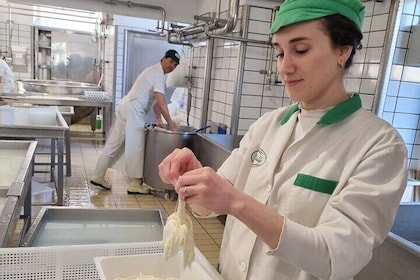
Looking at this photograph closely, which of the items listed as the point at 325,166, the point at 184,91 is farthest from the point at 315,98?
the point at 184,91

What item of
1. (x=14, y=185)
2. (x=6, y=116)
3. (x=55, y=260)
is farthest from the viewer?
(x=6, y=116)

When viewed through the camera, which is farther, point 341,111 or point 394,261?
point 394,261

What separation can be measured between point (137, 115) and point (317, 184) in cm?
305

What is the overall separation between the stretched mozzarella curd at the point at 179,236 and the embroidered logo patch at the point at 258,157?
229 mm

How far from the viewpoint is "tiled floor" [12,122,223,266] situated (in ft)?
9.50

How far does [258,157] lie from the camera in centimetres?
95

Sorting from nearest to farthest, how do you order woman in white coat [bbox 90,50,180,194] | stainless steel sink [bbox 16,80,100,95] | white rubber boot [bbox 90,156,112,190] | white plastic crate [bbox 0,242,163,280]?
1. white plastic crate [bbox 0,242,163,280]
2. woman in white coat [bbox 90,50,180,194]
3. white rubber boot [bbox 90,156,112,190]
4. stainless steel sink [bbox 16,80,100,95]

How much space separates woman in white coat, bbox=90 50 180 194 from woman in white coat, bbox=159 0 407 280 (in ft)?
9.19

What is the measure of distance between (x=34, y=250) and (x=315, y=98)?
923mm

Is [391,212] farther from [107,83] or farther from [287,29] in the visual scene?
[107,83]

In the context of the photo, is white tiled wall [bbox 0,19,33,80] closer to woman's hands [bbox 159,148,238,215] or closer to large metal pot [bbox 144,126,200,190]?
large metal pot [bbox 144,126,200,190]

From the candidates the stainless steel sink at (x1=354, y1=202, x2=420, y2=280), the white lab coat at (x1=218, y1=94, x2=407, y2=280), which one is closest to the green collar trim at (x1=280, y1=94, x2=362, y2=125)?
the white lab coat at (x1=218, y1=94, x2=407, y2=280)

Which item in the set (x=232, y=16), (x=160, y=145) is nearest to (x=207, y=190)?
(x=232, y=16)

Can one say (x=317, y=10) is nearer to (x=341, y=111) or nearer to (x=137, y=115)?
(x=341, y=111)
